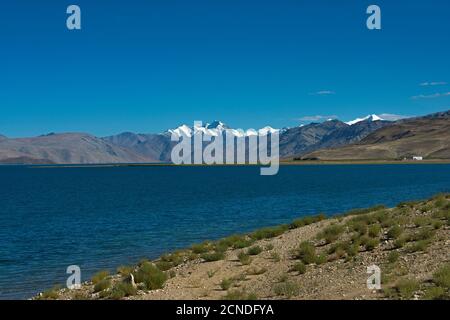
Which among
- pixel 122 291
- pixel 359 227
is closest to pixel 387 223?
pixel 359 227

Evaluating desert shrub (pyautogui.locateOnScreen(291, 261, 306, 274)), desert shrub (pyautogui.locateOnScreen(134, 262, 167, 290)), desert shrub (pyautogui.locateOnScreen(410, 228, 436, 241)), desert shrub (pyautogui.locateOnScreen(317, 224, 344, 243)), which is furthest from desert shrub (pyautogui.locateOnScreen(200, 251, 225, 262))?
desert shrub (pyautogui.locateOnScreen(410, 228, 436, 241))

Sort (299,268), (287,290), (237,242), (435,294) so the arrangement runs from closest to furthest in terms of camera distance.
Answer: (435,294), (287,290), (299,268), (237,242)

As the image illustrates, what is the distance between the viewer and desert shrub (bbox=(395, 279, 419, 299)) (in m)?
15.7

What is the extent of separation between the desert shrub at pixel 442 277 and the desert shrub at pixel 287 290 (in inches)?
198

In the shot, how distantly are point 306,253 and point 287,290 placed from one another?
5.84 meters

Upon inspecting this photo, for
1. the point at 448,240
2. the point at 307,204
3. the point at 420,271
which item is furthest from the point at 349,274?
the point at 307,204

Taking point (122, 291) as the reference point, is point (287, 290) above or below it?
above

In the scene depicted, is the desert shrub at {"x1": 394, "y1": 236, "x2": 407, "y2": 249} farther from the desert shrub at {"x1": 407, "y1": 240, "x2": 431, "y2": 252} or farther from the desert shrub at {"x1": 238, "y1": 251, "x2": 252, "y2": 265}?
the desert shrub at {"x1": 238, "y1": 251, "x2": 252, "y2": 265}

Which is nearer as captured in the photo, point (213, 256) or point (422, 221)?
point (213, 256)

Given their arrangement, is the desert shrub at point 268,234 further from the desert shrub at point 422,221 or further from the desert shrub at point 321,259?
the desert shrub at point 321,259

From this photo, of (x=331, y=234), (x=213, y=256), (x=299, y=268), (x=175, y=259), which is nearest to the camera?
(x=299, y=268)

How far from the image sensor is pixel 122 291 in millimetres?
20109

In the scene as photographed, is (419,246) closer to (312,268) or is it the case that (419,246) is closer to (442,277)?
(312,268)

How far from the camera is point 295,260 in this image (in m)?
23.7
